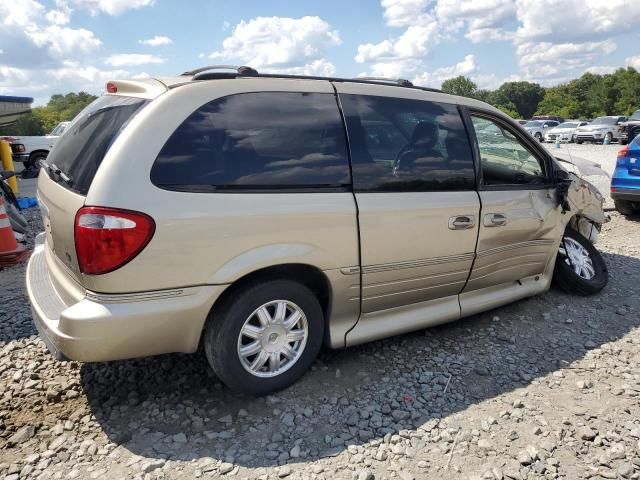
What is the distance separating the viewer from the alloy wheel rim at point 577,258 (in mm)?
4844

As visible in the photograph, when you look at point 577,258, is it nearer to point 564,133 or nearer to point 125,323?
point 125,323

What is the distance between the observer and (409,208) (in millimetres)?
3279

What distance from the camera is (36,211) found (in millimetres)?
9227

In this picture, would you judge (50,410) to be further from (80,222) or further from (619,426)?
(619,426)

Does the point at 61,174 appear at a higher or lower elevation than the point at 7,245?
higher

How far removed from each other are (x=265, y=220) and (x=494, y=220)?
73.3 inches

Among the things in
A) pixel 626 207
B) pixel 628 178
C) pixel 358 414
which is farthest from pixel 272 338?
pixel 626 207

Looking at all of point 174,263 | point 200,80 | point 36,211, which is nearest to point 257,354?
point 174,263

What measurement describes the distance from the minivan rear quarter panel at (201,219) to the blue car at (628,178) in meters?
6.78

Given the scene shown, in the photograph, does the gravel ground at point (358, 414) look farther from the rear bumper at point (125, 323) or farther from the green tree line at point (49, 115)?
the green tree line at point (49, 115)

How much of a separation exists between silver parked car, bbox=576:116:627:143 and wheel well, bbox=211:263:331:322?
32.3 metres

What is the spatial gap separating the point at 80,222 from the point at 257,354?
47.9 inches

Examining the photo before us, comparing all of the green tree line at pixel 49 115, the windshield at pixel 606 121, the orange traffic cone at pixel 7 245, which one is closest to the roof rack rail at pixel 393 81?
the orange traffic cone at pixel 7 245

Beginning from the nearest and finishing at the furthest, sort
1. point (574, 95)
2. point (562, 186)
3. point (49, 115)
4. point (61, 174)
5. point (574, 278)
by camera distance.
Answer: point (61, 174)
point (562, 186)
point (574, 278)
point (49, 115)
point (574, 95)
